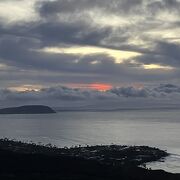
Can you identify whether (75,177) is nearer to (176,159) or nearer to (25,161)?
(25,161)

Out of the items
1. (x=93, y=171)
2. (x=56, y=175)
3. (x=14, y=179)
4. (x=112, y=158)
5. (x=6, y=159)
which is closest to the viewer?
(x=14, y=179)

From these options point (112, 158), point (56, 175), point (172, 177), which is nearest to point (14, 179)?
point (56, 175)

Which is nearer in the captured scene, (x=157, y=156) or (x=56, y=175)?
(x=56, y=175)

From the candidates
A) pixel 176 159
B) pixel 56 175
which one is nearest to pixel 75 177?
pixel 56 175

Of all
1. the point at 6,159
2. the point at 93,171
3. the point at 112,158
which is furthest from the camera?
the point at 112,158

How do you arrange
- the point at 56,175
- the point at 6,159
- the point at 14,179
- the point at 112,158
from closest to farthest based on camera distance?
the point at 14,179, the point at 56,175, the point at 6,159, the point at 112,158

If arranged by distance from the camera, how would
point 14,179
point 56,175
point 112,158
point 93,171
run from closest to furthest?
point 14,179
point 56,175
point 93,171
point 112,158

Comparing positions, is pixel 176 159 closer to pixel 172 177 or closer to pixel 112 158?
pixel 112 158

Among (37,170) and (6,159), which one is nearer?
(37,170)

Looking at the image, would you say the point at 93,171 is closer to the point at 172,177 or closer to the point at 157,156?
the point at 172,177
